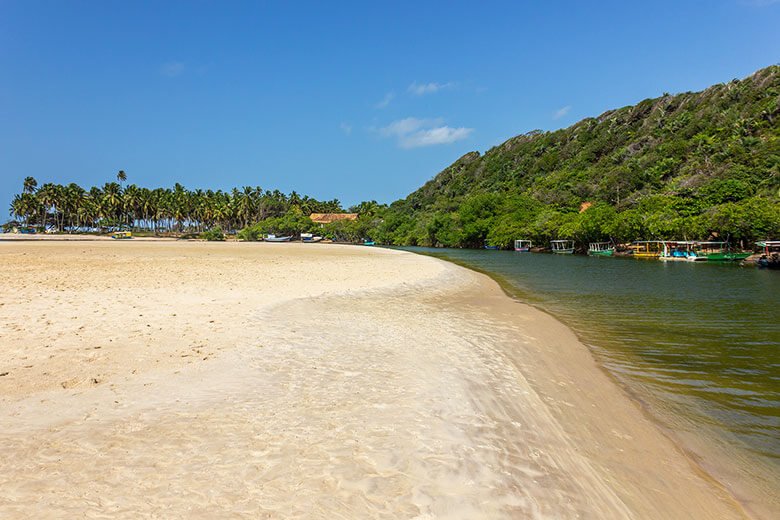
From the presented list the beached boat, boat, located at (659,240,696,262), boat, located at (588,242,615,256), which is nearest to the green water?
boat, located at (659,240,696,262)

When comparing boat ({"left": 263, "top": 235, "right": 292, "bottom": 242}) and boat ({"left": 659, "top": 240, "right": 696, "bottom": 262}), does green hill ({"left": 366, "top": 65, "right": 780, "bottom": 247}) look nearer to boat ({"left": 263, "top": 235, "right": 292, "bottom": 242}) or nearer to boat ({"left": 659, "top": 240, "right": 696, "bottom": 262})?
boat ({"left": 659, "top": 240, "right": 696, "bottom": 262})

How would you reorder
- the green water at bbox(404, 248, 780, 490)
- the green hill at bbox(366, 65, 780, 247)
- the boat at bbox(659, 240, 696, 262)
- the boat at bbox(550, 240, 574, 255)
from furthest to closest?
1. the boat at bbox(550, 240, 574, 255)
2. the green hill at bbox(366, 65, 780, 247)
3. the boat at bbox(659, 240, 696, 262)
4. the green water at bbox(404, 248, 780, 490)

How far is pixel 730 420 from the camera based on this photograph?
21.3ft

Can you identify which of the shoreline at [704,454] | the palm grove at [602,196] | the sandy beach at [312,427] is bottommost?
the shoreline at [704,454]

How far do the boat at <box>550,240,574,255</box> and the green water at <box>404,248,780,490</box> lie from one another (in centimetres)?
6431

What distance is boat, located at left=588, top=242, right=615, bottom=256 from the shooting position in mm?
71688

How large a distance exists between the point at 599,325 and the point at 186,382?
41.5 feet

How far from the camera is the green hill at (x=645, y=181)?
67.0m

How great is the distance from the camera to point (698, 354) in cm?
1023

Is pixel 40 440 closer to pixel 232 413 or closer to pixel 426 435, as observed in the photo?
pixel 232 413

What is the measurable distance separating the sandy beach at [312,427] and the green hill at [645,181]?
65489 millimetres

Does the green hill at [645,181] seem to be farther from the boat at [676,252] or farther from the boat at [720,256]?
the boat at [720,256]

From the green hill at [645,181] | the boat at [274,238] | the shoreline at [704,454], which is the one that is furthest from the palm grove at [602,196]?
the shoreline at [704,454]

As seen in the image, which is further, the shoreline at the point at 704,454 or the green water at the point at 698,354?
the green water at the point at 698,354
